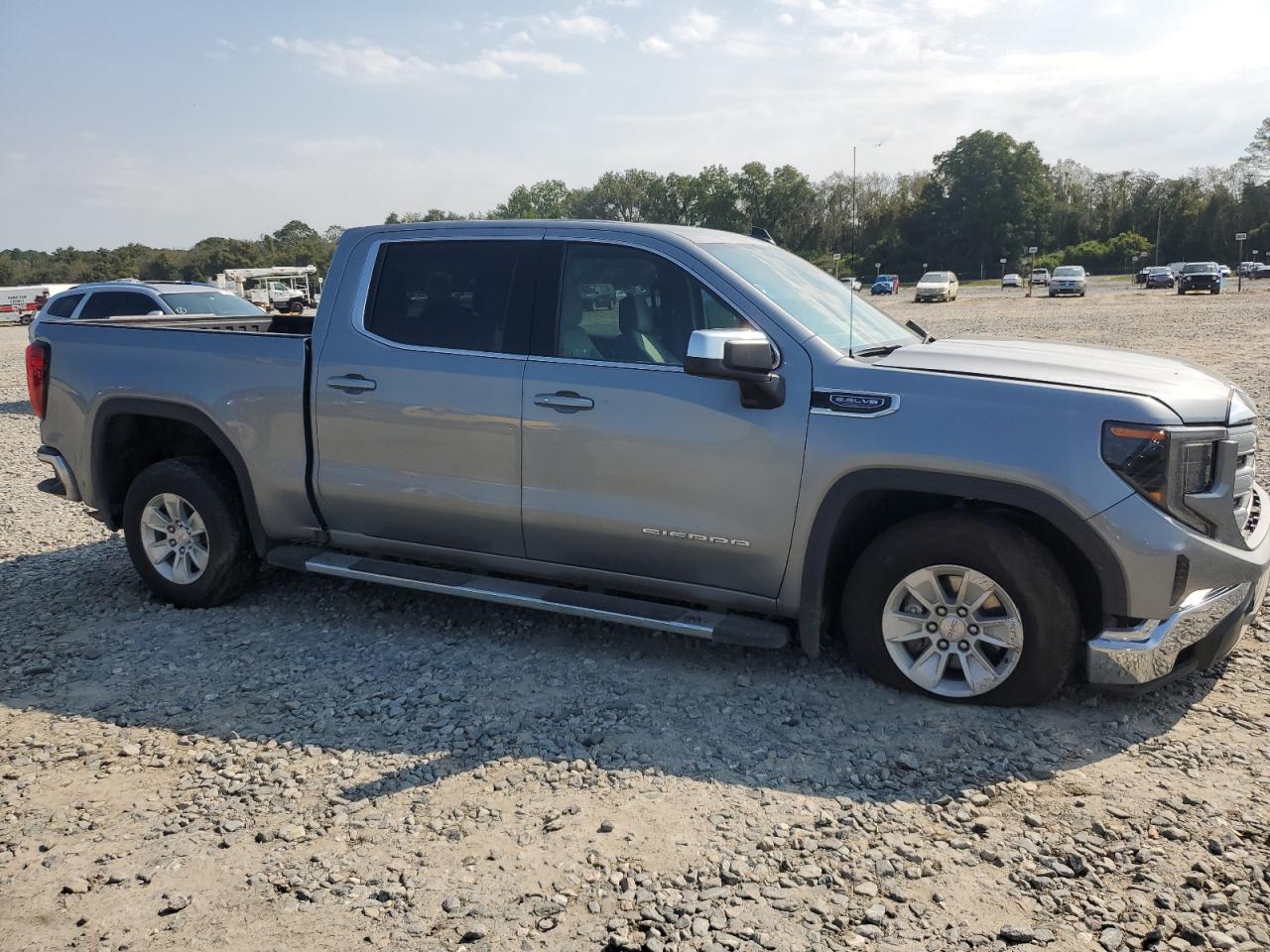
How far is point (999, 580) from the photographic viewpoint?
3865mm

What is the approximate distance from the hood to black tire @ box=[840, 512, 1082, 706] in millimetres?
602

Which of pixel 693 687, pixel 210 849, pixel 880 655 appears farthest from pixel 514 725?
pixel 880 655

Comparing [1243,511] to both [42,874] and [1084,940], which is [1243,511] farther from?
[42,874]

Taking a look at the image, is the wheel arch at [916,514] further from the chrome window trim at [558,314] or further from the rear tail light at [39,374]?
the rear tail light at [39,374]

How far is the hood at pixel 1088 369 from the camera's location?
148 inches

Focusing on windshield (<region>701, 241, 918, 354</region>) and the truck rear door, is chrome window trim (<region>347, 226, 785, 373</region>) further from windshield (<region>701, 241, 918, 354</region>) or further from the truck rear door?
windshield (<region>701, 241, 918, 354</region>)

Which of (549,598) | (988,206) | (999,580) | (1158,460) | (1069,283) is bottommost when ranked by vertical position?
(549,598)

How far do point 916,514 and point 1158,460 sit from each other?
0.96 metres

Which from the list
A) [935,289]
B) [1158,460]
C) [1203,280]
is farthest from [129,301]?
[1203,280]

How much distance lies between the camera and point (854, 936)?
2766mm

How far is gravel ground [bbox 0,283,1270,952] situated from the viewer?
112 inches

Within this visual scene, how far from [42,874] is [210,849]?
490 millimetres

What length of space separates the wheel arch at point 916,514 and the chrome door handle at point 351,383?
228cm

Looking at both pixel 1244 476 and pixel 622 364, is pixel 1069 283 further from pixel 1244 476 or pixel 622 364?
pixel 622 364
